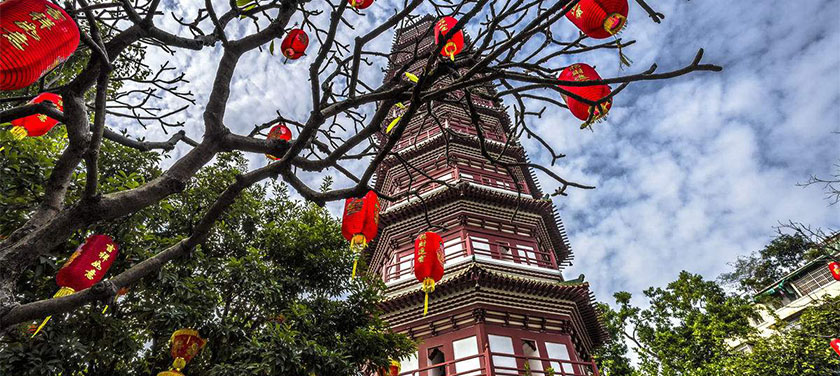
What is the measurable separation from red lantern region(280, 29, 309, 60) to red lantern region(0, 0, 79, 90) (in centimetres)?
262

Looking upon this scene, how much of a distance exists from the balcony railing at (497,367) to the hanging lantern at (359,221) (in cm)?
556

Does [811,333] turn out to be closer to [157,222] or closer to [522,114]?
[522,114]

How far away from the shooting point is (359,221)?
4.94 meters

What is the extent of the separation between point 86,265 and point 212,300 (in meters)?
3.06

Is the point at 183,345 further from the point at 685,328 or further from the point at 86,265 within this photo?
the point at 685,328

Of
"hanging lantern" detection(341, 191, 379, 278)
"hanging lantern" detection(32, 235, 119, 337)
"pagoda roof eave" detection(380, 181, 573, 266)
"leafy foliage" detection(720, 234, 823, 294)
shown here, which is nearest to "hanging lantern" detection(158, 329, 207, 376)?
"hanging lantern" detection(32, 235, 119, 337)

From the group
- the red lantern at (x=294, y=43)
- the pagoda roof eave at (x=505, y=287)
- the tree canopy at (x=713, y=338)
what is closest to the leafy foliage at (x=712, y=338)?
the tree canopy at (x=713, y=338)

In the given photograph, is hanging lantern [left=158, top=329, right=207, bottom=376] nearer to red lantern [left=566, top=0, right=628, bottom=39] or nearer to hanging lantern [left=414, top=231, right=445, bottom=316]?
hanging lantern [left=414, top=231, right=445, bottom=316]

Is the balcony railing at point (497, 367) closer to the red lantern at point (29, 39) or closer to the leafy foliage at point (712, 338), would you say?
the leafy foliage at point (712, 338)

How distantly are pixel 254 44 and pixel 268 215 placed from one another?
6.99m

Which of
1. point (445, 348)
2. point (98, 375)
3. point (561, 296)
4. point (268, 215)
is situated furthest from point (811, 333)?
point (98, 375)

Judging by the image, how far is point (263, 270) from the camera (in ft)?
24.6

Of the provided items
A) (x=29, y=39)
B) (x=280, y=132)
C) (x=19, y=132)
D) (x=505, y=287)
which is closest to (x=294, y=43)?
(x=280, y=132)

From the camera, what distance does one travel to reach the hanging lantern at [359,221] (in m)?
4.91
